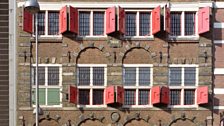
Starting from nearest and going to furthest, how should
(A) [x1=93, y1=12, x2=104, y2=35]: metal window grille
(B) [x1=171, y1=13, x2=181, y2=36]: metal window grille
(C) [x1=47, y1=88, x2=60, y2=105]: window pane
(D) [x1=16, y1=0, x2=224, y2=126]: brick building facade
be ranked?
(D) [x1=16, y1=0, x2=224, y2=126]: brick building facade < (C) [x1=47, y1=88, x2=60, y2=105]: window pane < (A) [x1=93, y1=12, x2=104, y2=35]: metal window grille < (B) [x1=171, y1=13, x2=181, y2=36]: metal window grille

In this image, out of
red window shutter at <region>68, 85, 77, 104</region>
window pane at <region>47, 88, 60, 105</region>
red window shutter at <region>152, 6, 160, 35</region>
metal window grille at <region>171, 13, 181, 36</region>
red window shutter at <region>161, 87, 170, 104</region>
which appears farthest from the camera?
metal window grille at <region>171, 13, 181, 36</region>

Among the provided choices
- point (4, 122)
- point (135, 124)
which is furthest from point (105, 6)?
point (4, 122)

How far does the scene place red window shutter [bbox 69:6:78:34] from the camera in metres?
25.8

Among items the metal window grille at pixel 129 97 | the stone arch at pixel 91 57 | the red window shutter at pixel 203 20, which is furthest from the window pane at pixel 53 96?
the red window shutter at pixel 203 20

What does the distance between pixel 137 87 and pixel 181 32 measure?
3535 millimetres

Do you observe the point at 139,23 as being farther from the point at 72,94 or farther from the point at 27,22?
the point at 27,22

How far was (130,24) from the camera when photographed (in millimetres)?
26359

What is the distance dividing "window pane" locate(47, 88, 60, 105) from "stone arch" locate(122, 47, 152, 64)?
3.65 metres

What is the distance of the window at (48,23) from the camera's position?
86.2 ft

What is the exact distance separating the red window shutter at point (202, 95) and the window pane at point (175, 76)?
1.12 m

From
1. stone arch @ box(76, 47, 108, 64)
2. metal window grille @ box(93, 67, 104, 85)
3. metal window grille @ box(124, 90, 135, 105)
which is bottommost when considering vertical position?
metal window grille @ box(124, 90, 135, 105)

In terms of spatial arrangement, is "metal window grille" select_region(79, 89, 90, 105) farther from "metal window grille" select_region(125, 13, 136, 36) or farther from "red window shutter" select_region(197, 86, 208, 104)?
"red window shutter" select_region(197, 86, 208, 104)

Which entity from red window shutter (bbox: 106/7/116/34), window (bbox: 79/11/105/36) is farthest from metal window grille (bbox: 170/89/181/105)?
window (bbox: 79/11/105/36)

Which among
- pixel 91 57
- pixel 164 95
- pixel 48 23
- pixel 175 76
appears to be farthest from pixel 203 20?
pixel 48 23
